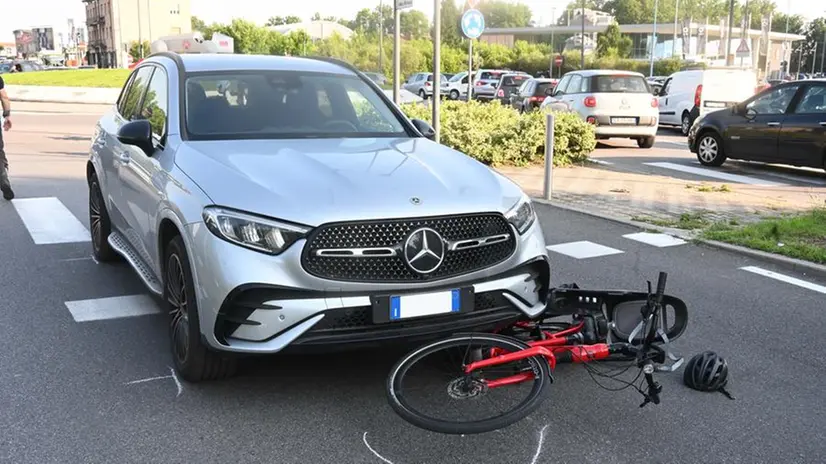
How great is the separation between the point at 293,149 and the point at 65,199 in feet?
21.3

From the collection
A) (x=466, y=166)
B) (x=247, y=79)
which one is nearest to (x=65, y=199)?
(x=247, y=79)

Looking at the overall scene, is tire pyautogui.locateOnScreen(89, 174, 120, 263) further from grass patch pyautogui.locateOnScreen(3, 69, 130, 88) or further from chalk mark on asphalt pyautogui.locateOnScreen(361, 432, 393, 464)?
grass patch pyautogui.locateOnScreen(3, 69, 130, 88)

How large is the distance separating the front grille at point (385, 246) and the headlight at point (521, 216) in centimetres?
20

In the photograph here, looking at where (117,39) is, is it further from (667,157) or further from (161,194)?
(161,194)

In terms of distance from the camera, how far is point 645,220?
889 cm

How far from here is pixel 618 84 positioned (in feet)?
54.2

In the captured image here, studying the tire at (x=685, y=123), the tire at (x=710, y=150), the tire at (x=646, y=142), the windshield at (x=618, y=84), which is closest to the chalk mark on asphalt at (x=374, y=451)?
the tire at (x=710, y=150)

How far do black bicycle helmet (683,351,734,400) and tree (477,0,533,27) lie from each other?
15918 cm

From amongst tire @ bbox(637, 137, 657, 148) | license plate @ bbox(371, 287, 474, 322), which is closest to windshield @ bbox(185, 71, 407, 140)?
license plate @ bbox(371, 287, 474, 322)

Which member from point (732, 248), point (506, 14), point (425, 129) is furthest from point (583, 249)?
point (506, 14)

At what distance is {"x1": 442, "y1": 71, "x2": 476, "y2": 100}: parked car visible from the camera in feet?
134

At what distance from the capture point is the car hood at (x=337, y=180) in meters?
3.70

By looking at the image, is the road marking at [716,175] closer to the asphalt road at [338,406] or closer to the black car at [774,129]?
the black car at [774,129]

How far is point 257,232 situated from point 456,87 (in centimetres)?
3876
